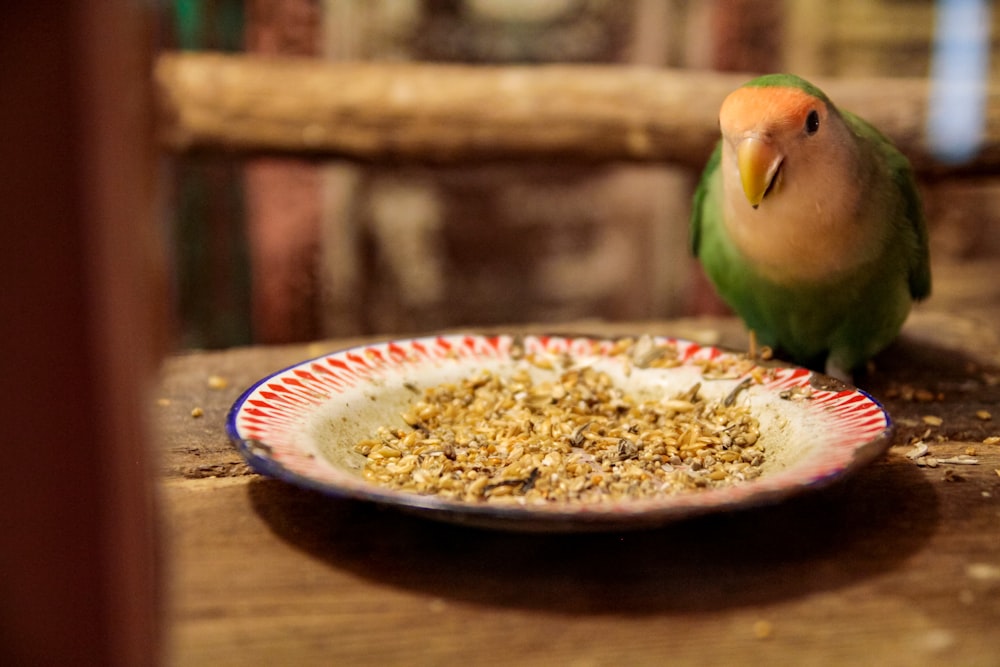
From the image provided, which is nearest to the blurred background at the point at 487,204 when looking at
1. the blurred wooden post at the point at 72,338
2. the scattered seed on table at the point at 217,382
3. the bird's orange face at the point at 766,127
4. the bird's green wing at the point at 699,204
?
the scattered seed on table at the point at 217,382

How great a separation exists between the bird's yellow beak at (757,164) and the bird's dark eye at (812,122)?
0.04 m

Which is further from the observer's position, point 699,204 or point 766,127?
point 699,204

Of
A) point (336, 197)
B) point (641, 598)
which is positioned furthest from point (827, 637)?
point (336, 197)

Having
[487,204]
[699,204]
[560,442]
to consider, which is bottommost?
[487,204]

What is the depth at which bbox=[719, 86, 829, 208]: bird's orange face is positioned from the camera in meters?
0.81

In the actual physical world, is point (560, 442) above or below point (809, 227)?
below

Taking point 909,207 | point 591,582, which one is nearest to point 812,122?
point 909,207

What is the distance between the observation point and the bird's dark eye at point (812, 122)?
0.83 metres

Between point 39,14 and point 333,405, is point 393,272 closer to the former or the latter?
point 333,405

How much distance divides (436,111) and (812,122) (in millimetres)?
944

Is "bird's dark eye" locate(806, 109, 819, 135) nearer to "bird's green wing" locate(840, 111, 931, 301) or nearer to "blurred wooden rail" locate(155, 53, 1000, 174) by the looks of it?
"bird's green wing" locate(840, 111, 931, 301)

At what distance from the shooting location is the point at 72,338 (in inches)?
15.2

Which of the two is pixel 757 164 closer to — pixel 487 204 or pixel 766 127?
pixel 766 127

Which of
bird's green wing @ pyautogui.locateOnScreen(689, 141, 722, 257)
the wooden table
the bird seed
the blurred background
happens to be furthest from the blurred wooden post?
the blurred background
